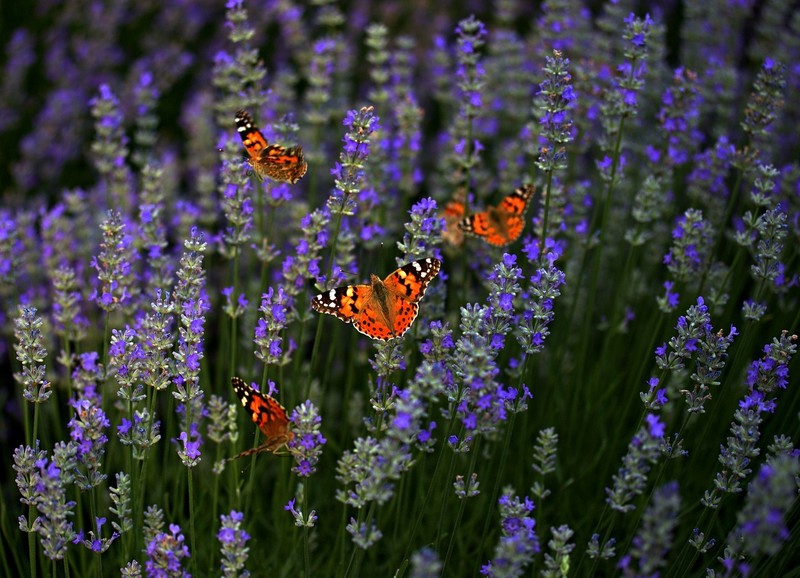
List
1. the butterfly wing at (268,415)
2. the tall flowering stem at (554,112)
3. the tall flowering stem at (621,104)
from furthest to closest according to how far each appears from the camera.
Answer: the tall flowering stem at (621,104)
the tall flowering stem at (554,112)
the butterfly wing at (268,415)

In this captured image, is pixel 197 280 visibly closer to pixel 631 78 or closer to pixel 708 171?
pixel 631 78

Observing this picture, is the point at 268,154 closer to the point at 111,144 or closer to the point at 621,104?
the point at 111,144

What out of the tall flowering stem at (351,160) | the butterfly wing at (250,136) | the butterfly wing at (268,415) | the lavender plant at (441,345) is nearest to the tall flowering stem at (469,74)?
the lavender plant at (441,345)

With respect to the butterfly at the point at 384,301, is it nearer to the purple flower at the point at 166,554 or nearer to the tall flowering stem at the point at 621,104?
the purple flower at the point at 166,554

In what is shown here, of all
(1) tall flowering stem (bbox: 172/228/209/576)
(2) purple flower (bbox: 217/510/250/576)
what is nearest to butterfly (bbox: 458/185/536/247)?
(1) tall flowering stem (bbox: 172/228/209/576)

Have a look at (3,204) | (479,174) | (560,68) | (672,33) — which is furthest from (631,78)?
(672,33)

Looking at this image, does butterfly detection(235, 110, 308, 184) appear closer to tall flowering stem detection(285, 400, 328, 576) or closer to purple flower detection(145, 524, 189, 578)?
tall flowering stem detection(285, 400, 328, 576)
